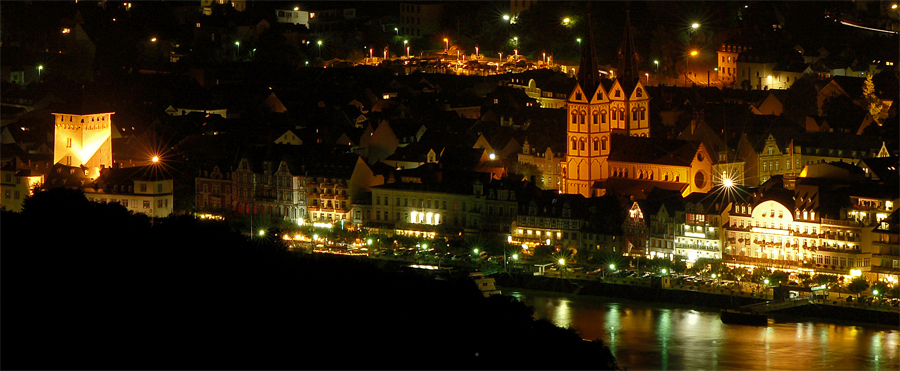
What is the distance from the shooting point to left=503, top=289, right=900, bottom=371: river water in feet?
108

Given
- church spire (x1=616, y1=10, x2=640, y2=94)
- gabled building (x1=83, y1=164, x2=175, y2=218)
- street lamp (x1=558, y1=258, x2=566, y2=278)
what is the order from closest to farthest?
street lamp (x1=558, y1=258, x2=566, y2=278)
gabled building (x1=83, y1=164, x2=175, y2=218)
church spire (x1=616, y1=10, x2=640, y2=94)

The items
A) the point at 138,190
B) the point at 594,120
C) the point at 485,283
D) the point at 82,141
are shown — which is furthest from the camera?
the point at 82,141

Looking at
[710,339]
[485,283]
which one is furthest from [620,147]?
[710,339]

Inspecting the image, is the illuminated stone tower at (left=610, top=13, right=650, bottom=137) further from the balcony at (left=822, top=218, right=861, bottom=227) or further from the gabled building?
the gabled building

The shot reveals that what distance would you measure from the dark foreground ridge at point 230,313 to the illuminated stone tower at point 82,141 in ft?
45.1

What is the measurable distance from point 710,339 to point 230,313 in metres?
9.43

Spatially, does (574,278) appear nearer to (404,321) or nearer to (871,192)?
(871,192)

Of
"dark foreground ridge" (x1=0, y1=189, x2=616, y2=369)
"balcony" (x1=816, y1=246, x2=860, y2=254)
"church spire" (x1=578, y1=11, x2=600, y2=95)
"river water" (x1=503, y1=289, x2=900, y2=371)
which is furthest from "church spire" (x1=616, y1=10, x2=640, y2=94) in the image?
"dark foreground ridge" (x1=0, y1=189, x2=616, y2=369)

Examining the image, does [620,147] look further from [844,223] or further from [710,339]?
[710,339]

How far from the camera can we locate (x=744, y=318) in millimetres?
36219

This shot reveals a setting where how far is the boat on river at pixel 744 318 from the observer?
36125 mm

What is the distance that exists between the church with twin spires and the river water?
5.96 metres

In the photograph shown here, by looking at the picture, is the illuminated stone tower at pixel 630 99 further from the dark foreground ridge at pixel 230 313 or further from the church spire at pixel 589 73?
the dark foreground ridge at pixel 230 313

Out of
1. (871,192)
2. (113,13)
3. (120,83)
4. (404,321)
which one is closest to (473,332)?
(404,321)
